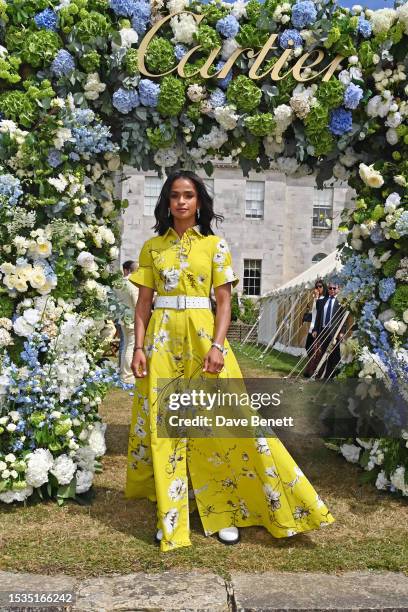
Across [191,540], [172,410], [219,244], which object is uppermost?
[219,244]

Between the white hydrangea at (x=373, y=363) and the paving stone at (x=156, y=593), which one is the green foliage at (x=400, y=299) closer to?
the white hydrangea at (x=373, y=363)

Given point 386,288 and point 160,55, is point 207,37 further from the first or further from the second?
point 386,288

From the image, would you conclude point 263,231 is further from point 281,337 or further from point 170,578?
point 170,578

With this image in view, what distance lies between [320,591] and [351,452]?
2101 mm

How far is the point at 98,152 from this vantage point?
4246 millimetres

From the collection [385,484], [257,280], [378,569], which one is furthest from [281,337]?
[378,569]

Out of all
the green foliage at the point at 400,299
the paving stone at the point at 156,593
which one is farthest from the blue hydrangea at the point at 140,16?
the paving stone at the point at 156,593

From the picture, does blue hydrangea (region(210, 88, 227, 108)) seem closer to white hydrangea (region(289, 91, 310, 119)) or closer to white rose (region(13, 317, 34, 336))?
white hydrangea (region(289, 91, 310, 119))

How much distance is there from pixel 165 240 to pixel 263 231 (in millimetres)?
21678

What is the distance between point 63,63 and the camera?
4.01 m

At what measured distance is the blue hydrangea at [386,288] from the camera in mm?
4234

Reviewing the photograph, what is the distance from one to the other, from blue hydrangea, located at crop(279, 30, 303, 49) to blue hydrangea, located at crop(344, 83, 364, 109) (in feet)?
1.54

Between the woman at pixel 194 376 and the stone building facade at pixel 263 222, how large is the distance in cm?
2099

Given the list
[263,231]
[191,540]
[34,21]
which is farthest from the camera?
[263,231]
